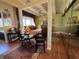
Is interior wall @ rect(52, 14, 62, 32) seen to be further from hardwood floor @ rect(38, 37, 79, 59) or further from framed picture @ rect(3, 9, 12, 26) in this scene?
framed picture @ rect(3, 9, 12, 26)

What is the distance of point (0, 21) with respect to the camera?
16.6 feet

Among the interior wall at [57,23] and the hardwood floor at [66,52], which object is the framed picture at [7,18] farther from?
the interior wall at [57,23]

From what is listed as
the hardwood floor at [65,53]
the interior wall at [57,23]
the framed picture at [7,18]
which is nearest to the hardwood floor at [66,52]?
the hardwood floor at [65,53]

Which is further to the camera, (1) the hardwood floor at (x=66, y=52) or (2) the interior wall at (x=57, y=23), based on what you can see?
(2) the interior wall at (x=57, y=23)

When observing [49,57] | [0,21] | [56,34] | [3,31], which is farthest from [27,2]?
[49,57]

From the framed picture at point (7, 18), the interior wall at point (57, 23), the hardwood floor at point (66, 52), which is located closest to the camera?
the hardwood floor at point (66, 52)

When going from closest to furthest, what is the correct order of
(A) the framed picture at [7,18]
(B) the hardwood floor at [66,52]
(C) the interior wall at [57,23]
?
(B) the hardwood floor at [66,52] < (C) the interior wall at [57,23] < (A) the framed picture at [7,18]

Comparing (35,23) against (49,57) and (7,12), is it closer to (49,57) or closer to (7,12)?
(7,12)

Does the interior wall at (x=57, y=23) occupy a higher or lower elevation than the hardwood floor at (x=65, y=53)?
higher

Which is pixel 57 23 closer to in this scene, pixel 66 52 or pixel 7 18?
pixel 66 52

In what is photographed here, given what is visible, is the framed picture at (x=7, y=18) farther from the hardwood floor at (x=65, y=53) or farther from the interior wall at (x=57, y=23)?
the hardwood floor at (x=65, y=53)

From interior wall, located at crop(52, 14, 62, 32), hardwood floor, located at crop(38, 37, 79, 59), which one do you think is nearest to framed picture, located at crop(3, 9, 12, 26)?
interior wall, located at crop(52, 14, 62, 32)

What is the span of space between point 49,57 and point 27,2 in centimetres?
406

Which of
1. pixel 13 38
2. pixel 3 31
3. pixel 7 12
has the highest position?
pixel 7 12
